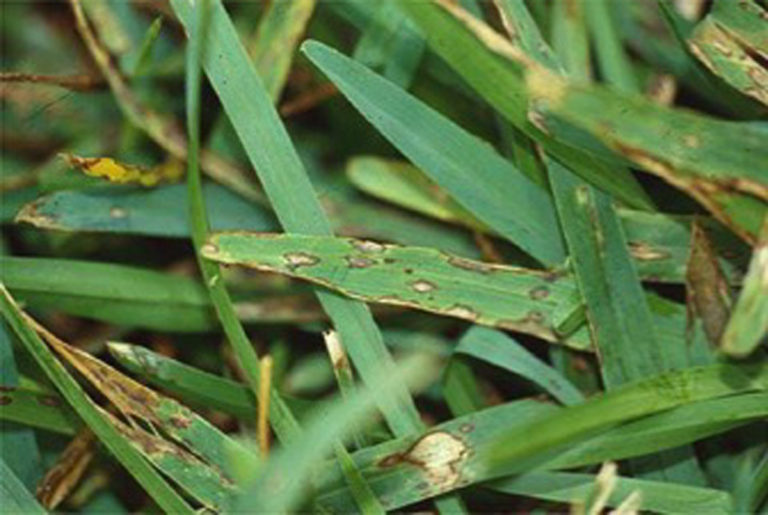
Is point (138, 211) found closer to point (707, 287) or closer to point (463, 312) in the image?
point (463, 312)

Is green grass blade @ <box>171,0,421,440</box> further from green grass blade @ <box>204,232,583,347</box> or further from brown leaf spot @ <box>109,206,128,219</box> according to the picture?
brown leaf spot @ <box>109,206,128,219</box>

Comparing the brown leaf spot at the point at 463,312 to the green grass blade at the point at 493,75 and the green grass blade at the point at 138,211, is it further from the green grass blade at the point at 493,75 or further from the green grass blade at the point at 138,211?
the green grass blade at the point at 138,211

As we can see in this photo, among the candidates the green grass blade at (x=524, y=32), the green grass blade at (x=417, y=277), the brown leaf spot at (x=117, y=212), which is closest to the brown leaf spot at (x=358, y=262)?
the green grass blade at (x=417, y=277)

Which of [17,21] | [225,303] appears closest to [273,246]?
[225,303]

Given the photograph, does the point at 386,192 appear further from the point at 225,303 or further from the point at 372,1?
the point at 225,303

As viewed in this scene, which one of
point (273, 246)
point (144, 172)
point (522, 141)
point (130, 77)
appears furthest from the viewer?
point (130, 77)
